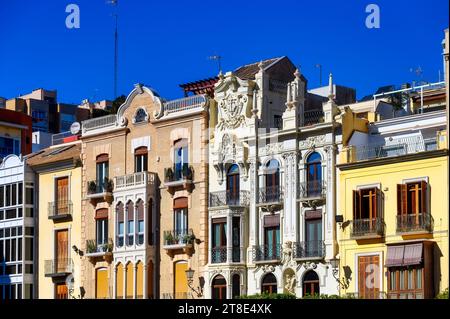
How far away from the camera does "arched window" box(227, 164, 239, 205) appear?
1532 inches

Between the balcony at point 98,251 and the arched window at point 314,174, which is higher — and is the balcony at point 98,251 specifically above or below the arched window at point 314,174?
below

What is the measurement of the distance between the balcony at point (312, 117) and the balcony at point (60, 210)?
11.2m

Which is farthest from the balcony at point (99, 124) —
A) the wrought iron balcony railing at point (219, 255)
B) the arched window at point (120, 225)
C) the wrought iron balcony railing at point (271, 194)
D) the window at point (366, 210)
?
the window at point (366, 210)

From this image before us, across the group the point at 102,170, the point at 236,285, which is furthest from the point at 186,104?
the point at 236,285

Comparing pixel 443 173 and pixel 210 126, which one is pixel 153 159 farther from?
pixel 443 173

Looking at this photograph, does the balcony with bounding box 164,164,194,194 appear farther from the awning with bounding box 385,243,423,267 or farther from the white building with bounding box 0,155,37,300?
the awning with bounding box 385,243,423,267

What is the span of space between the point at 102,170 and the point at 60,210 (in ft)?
8.02

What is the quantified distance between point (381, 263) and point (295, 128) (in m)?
5.26

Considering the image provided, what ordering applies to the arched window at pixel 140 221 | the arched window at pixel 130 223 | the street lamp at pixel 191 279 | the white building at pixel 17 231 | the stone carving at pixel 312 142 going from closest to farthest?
the stone carving at pixel 312 142, the street lamp at pixel 191 279, the arched window at pixel 140 221, the arched window at pixel 130 223, the white building at pixel 17 231

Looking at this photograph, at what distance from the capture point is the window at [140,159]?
140ft

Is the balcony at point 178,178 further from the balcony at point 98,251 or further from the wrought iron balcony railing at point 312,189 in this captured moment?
the wrought iron balcony railing at point 312,189

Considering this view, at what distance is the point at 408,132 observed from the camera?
35188 mm

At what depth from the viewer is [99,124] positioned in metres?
45.3
